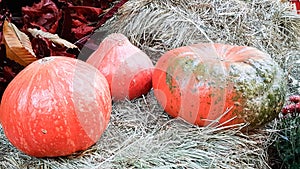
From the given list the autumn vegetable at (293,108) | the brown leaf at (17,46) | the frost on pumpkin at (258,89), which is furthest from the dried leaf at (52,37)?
the autumn vegetable at (293,108)

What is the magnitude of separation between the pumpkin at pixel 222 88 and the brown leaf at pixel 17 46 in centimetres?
50

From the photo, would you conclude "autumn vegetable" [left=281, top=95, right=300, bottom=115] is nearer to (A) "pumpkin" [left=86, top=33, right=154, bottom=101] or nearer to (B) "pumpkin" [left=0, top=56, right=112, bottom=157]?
(A) "pumpkin" [left=86, top=33, right=154, bottom=101]

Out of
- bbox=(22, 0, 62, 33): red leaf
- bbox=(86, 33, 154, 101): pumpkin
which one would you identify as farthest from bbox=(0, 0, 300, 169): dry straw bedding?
bbox=(22, 0, 62, 33): red leaf

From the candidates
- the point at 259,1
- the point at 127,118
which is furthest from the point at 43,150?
the point at 259,1

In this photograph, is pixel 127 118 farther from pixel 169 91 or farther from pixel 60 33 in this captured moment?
pixel 60 33

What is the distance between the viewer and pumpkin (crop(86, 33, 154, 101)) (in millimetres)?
1732

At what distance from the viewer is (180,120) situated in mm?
1604

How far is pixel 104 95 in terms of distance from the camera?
145cm

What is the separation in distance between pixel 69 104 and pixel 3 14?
0.66 meters

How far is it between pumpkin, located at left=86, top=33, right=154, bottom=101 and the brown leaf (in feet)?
0.91

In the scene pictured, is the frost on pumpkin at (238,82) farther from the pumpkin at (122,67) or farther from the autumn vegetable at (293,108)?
the pumpkin at (122,67)

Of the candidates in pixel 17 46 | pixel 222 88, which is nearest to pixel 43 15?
pixel 17 46

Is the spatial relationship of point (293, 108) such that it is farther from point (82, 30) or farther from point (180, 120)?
point (82, 30)

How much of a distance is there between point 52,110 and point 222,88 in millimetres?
575
